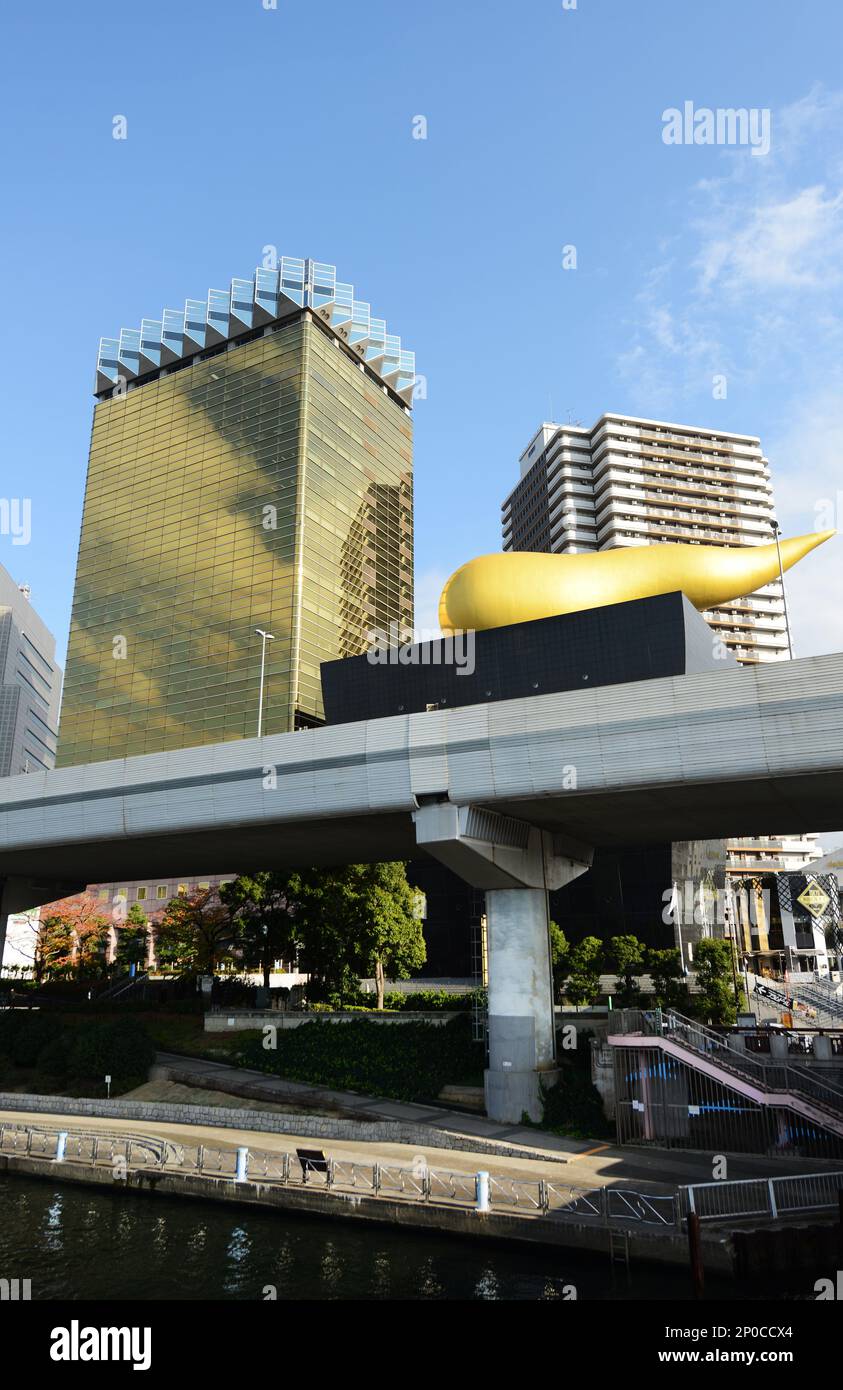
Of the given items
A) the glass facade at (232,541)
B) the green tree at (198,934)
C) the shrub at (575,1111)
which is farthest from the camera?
the glass facade at (232,541)

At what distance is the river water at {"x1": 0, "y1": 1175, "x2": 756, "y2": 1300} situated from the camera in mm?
15609

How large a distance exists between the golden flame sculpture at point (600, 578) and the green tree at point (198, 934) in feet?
78.8

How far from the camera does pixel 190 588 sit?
112m

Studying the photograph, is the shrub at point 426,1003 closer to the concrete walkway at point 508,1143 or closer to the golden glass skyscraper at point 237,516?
the concrete walkway at point 508,1143

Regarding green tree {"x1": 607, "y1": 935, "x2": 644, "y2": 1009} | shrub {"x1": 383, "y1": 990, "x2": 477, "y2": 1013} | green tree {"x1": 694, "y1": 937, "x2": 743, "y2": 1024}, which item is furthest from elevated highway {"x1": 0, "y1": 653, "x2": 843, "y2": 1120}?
green tree {"x1": 607, "y1": 935, "x2": 644, "y2": 1009}

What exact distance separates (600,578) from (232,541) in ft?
265

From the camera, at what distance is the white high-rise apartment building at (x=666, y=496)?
5005 inches

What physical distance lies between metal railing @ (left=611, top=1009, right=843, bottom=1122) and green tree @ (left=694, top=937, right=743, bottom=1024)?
16.5 m

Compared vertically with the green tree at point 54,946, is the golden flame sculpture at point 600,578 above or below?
above

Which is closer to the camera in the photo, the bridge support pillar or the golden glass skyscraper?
the bridge support pillar

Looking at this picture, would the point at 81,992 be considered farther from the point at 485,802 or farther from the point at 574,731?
the point at 574,731

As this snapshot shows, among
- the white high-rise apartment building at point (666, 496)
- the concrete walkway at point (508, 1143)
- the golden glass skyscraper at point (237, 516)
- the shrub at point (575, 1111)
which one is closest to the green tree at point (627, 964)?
the shrub at point (575, 1111)

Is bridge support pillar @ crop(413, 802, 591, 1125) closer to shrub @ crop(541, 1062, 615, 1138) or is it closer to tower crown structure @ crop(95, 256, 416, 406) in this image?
shrub @ crop(541, 1062, 615, 1138)
